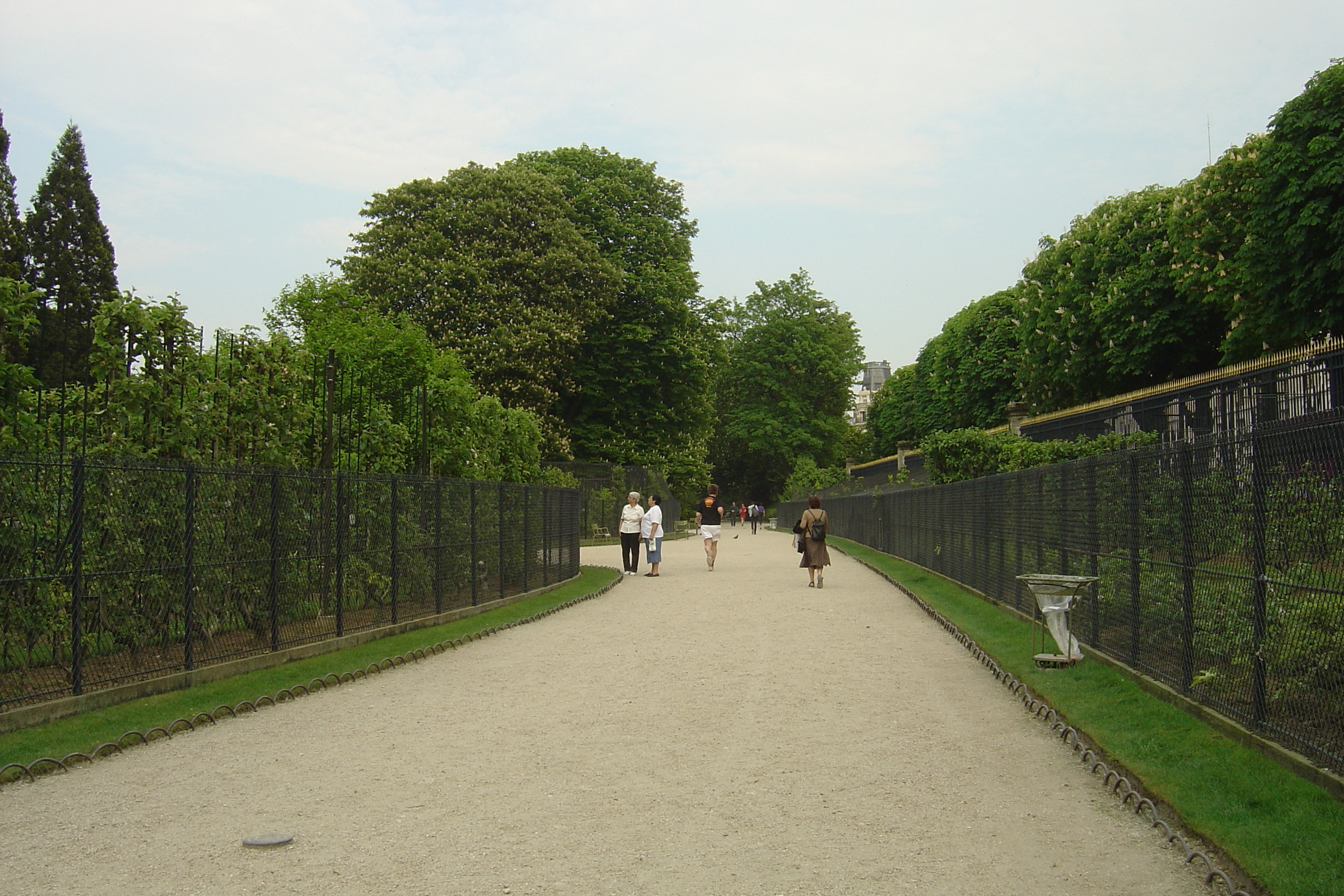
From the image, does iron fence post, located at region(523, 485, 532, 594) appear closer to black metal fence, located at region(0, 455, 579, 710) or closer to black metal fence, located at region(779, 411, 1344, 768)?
black metal fence, located at region(0, 455, 579, 710)

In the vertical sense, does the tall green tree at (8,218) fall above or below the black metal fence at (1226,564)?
above

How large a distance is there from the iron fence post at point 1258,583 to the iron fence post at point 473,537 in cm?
1152

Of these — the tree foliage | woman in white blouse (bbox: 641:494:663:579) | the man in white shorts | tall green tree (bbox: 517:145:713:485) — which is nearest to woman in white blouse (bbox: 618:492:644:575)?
woman in white blouse (bbox: 641:494:663:579)

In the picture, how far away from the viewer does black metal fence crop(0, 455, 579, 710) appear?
8977mm

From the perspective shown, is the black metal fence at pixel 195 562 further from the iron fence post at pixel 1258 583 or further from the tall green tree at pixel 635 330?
the tall green tree at pixel 635 330

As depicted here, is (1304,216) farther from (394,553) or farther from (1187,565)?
(394,553)

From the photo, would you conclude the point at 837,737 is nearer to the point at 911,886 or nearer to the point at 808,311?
the point at 911,886

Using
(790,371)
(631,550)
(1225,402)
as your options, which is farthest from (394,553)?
(790,371)

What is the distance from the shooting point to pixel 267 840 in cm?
578

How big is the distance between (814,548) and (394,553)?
31.6 feet

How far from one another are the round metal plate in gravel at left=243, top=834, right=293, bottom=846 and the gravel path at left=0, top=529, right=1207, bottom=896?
9cm

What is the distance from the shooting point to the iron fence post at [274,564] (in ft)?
39.4

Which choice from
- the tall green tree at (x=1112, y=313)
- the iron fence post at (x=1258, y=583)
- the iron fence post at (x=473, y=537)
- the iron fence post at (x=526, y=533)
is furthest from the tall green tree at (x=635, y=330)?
the iron fence post at (x=1258, y=583)

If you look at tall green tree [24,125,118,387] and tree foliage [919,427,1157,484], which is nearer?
tree foliage [919,427,1157,484]
